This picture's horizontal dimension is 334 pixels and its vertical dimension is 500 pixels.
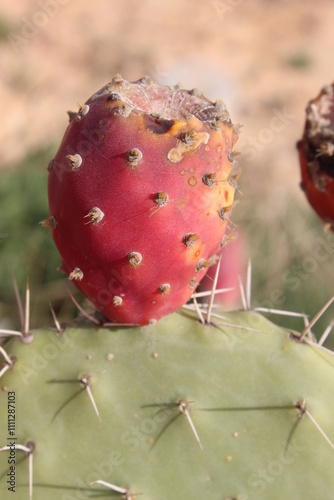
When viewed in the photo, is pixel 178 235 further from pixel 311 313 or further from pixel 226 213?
pixel 311 313

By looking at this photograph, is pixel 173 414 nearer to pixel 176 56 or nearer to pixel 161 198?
pixel 161 198

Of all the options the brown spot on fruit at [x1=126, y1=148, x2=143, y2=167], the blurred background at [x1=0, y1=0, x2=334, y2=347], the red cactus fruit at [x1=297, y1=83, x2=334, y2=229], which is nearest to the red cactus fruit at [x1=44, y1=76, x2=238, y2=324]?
the brown spot on fruit at [x1=126, y1=148, x2=143, y2=167]

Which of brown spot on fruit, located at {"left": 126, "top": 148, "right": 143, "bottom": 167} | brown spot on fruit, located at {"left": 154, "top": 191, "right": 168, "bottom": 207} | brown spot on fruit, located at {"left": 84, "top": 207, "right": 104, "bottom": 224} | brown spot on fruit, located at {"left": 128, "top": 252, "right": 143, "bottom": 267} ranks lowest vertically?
brown spot on fruit, located at {"left": 128, "top": 252, "right": 143, "bottom": 267}

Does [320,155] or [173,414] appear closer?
[173,414]

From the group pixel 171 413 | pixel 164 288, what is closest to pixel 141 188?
pixel 164 288

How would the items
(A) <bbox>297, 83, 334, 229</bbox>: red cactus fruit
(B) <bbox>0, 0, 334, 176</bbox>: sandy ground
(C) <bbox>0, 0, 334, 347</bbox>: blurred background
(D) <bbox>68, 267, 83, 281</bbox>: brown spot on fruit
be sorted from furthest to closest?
1. (B) <bbox>0, 0, 334, 176</bbox>: sandy ground
2. (C) <bbox>0, 0, 334, 347</bbox>: blurred background
3. (A) <bbox>297, 83, 334, 229</bbox>: red cactus fruit
4. (D) <bbox>68, 267, 83, 281</bbox>: brown spot on fruit

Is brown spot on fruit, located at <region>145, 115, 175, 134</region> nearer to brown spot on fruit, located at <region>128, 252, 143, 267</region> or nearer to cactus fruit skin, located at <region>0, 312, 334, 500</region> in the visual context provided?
brown spot on fruit, located at <region>128, 252, 143, 267</region>
